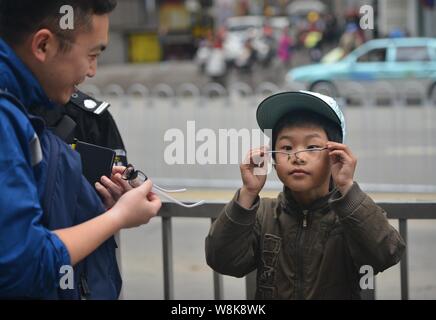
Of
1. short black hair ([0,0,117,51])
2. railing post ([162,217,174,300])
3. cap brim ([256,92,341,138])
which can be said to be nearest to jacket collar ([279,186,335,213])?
cap brim ([256,92,341,138])

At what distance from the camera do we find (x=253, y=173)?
8.03 feet

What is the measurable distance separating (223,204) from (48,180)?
Result: 1.43 metres

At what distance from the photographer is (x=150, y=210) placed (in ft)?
6.61

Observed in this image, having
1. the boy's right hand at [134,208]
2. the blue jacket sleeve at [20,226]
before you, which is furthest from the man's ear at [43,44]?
the boy's right hand at [134,208]

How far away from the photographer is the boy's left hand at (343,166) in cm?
233

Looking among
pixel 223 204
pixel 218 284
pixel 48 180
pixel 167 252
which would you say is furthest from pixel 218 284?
pixel 48 180

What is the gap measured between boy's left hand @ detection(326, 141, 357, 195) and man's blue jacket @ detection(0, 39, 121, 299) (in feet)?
2.41

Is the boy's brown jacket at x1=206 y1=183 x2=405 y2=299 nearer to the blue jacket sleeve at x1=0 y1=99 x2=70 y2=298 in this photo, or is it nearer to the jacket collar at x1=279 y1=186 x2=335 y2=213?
the jacket collar at x1=279 y1=186 x2=335 y2=213

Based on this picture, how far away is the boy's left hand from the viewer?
7.66 ft

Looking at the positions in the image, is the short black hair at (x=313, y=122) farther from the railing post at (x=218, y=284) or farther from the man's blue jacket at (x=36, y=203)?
the railing post at (x=218, y=284)

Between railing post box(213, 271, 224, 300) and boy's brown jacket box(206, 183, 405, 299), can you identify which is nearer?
boy's brown jacket box(206, 183, 405, 299)

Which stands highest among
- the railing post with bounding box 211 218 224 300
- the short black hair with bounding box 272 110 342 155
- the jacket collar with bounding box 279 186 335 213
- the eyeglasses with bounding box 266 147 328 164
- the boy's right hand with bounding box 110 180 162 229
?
the short black hair with bounding box 272 110 342 155

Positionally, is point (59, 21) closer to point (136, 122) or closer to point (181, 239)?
point (181, 239)

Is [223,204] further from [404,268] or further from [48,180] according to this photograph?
[48,180]
